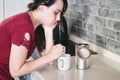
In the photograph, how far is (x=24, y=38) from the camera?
1.23m

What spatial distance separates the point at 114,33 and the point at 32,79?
0.59m

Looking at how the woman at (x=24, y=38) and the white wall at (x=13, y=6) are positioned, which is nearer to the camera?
the woman at (x=24, y=38)

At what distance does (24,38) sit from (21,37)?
2cm

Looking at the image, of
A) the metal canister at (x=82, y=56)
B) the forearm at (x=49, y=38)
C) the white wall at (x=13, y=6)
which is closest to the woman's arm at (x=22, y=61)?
the metal canister at (x=82, y=56)

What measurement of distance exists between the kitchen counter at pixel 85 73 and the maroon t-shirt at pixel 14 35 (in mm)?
174

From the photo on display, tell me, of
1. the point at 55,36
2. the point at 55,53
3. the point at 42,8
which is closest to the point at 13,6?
the point at 55,36

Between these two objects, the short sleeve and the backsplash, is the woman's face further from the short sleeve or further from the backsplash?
the backsplash

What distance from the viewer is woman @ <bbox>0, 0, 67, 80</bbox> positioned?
123cm

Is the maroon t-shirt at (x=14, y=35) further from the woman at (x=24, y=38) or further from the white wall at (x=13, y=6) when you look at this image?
A: the white wall at (x=13, y=6)

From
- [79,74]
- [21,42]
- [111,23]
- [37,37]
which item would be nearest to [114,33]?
[111,23]

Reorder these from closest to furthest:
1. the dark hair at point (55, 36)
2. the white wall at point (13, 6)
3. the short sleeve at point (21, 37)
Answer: the short sleeve at point (21, 37) → the dark hair at point (55, 36) → the white wall at point (13, 6)

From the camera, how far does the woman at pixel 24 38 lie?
1.23 metres

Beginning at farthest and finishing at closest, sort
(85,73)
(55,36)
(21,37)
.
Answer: (55,36) < (85,73) < (21,37)

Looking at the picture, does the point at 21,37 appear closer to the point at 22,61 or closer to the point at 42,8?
the point at 22,61
